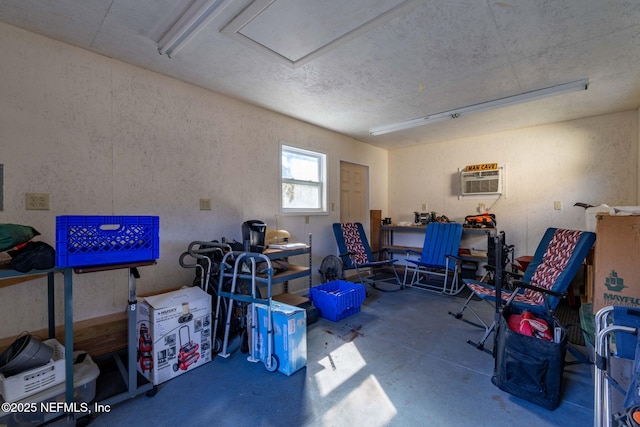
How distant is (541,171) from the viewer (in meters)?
4.16

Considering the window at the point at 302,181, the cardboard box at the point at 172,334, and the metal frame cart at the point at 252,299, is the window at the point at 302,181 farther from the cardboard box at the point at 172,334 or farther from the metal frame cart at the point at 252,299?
the cardboard box at the point at 172,334

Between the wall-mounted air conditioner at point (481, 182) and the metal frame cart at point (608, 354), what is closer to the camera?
the metal frame cart at point (608, 354)

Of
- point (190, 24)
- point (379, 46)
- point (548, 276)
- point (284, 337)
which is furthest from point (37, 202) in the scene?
point (548, 276)

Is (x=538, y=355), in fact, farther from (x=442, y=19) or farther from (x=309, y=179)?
(x=309, y=179)

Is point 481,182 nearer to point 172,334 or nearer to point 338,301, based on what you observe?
point 338,301

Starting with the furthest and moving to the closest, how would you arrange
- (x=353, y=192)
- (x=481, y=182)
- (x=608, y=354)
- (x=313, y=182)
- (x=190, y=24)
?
(x=353, y=192) < (x=481, y=182) < (x=313, y=182) < (x=190, y=24) < (x=608, y=354)

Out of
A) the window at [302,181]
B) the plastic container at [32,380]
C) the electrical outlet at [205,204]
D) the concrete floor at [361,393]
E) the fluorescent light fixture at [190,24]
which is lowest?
the concrete floor at [361,393]

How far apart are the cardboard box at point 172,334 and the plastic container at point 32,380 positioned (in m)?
0.46

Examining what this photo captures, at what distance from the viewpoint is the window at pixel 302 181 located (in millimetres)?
3957

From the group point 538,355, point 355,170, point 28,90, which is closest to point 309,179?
point 355,170

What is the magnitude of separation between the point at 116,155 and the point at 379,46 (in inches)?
95.7

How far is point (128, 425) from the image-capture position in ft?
5.24

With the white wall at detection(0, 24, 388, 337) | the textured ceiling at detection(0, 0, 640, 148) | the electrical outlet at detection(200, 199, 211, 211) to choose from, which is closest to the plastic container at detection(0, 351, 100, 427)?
the white wall at detection(0, 24, 388, 337)

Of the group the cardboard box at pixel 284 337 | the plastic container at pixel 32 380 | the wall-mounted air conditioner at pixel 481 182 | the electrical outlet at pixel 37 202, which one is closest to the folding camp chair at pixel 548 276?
the cardboard box at pixel 284 337
